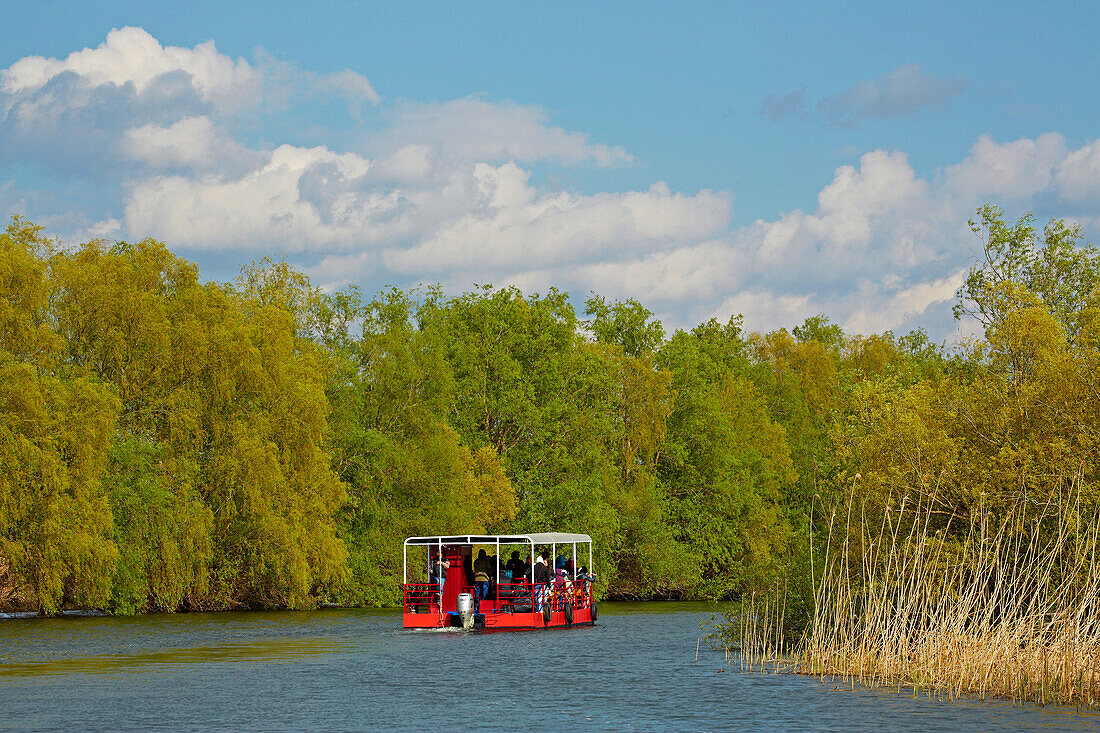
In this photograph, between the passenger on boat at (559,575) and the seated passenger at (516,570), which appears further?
the passenger on boat at (559,575)

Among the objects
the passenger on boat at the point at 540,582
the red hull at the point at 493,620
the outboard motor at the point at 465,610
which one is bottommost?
the red hull at the point at 493,620

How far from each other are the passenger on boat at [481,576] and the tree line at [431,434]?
29.8 ft

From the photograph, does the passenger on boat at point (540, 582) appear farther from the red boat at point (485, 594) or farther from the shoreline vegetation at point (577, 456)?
the shoreline vegetation at point (577, 456)

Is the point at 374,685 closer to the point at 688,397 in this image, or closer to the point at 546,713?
the point at 546,713

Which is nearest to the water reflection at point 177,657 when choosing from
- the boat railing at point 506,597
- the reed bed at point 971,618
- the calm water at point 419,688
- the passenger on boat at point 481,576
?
the calm water at point 419,688

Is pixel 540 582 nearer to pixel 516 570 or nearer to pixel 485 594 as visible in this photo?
pixel 516 570

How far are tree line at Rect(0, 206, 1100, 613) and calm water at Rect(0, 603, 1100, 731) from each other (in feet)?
12.2

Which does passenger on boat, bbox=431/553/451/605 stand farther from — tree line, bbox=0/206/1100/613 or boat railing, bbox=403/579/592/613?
tree line, bbox=0/206/1100/613

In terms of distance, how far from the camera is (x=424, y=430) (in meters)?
70.1

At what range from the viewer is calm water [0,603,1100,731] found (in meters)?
21.2

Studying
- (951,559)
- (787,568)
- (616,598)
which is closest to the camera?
(951,559)

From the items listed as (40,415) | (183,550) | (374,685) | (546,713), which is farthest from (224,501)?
(546,713)

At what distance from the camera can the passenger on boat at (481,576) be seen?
44.3 m

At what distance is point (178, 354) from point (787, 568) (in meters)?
31.2
